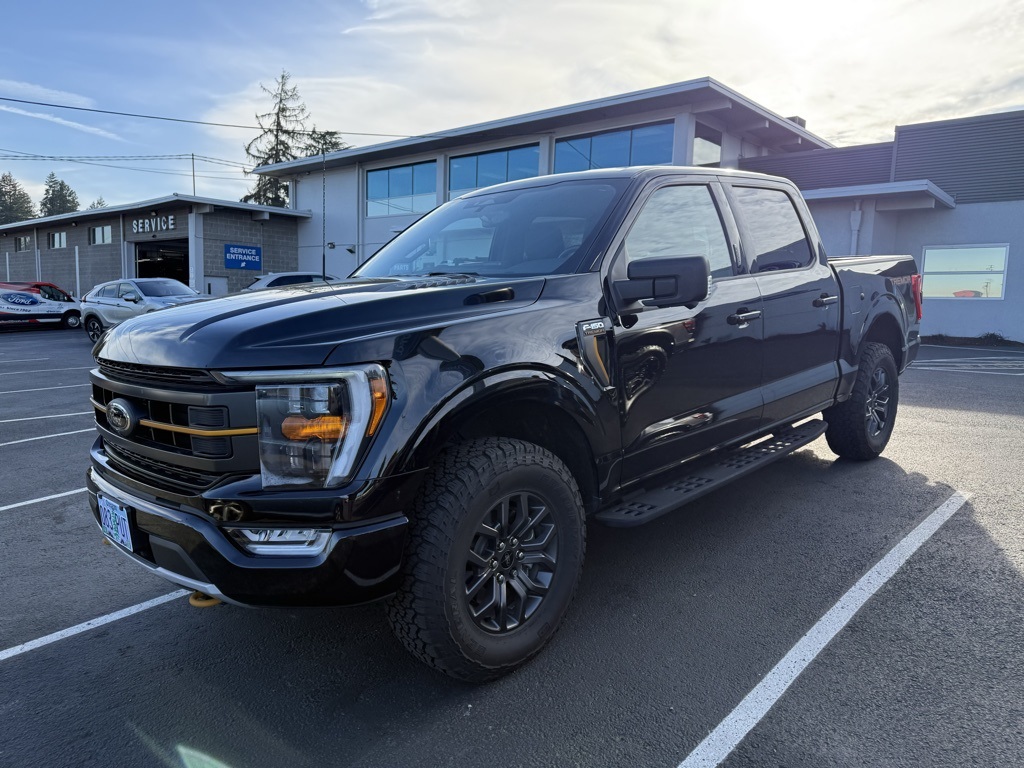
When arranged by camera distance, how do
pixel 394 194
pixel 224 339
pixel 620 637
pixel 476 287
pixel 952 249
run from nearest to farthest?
pixel 224 339 < pixel 476 287 < pixel 620 637 < pixel 952 249 < pixel 394 194

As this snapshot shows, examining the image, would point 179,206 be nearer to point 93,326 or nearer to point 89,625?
point 93,326

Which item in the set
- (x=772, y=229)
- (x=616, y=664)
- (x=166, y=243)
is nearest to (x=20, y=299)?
(x=166, y=243)

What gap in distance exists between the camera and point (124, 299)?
57.4ft

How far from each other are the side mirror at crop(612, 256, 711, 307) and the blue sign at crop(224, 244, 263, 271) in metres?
27.4

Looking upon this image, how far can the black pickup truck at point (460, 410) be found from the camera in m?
2.21

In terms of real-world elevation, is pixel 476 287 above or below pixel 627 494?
above

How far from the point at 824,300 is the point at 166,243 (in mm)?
33553

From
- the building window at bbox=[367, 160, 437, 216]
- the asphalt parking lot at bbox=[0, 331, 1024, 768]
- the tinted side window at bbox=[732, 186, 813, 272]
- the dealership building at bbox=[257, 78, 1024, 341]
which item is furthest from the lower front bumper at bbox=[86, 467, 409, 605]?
the building window at bbox=[367, 160, 437, 216]

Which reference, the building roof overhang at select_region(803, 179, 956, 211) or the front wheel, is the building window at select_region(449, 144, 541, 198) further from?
the front wheel

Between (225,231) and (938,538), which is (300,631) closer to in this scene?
(938,538)

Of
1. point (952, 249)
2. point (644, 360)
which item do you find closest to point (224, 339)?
point (644, 360)

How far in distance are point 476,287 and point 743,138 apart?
2149 centimetres

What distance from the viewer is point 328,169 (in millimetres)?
29219

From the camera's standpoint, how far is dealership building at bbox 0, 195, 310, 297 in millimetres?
26891
